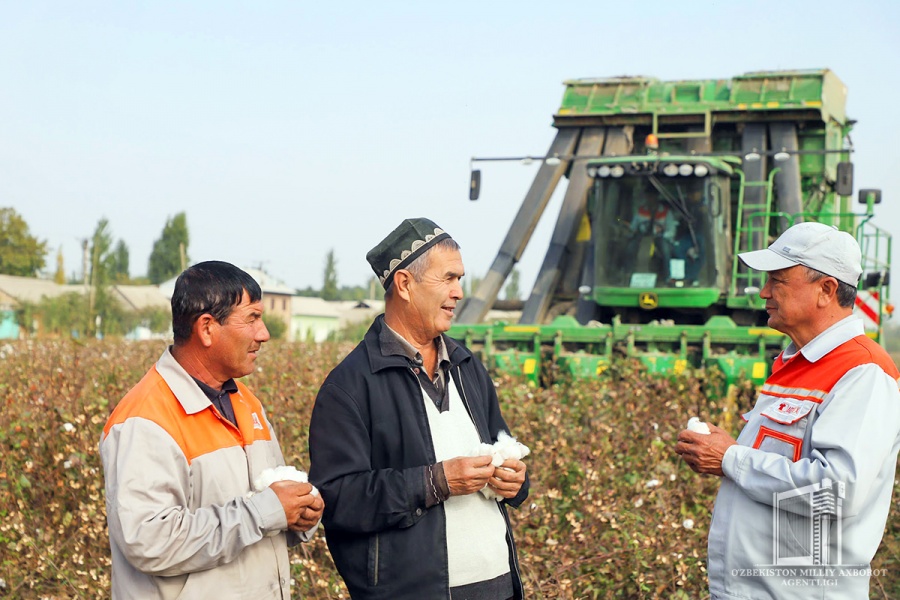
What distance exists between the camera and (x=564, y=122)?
1321cm

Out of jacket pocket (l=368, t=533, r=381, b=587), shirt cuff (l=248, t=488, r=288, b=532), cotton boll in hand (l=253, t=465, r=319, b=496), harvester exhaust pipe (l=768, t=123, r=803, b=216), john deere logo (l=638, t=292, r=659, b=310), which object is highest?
harvester exhaust pipe (l=768, t=123, r=803, b=216)

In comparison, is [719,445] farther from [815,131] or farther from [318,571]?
[815,131]

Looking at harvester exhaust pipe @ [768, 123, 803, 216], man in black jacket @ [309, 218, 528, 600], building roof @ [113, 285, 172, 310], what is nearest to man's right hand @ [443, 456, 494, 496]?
man in black jacket @ [309, 218, 528, 600]

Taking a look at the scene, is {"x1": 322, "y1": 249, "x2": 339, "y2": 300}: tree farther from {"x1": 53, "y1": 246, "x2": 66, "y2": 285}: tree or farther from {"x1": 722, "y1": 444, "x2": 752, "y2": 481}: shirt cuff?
{"x1": 722, "y1": 444, "x2": 752, "y2": 481}: shirt cuff

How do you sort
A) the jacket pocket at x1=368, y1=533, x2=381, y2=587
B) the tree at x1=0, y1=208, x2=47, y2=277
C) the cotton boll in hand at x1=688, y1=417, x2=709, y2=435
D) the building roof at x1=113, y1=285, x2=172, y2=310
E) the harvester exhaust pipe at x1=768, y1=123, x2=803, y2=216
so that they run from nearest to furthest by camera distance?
the jacket pocket at x1=368, y1=533, x2=381, y2=587, the cotton boll in hand at x1=688, y1=417, x2=709, y2=435, the harvester exhaust pipe at x1=768, y1=123, x2=803, y2=216, the tree at x1=0, y1=208, x2=47, y2=277, the building roof at x1=113, y1=285, x2=172, y2=310

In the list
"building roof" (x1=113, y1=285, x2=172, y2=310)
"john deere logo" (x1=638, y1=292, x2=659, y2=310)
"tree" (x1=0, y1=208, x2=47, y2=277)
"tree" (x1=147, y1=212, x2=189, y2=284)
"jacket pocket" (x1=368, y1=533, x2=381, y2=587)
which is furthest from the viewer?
"tree" (x1=147, y1=212, x2=189, y2=284)

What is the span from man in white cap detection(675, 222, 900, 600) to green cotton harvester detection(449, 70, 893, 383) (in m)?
6.67

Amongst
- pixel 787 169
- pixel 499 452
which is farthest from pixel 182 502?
pixel 787 169

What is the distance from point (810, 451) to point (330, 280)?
90.3 m

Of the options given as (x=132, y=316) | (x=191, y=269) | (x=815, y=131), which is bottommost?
(x=132, y=316)

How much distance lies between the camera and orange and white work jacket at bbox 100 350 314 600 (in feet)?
8.58

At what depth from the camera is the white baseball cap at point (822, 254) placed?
3002 mm

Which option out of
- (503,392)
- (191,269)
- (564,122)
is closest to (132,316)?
(564,122)

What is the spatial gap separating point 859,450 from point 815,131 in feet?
34.3
